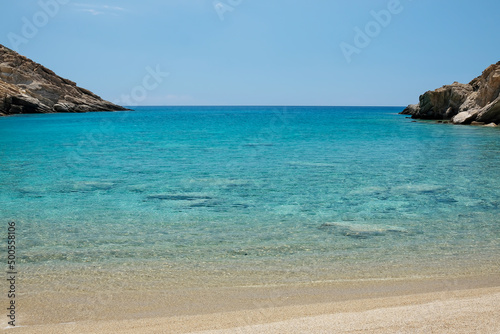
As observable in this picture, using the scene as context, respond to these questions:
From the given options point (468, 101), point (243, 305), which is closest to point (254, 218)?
point (243, 305)

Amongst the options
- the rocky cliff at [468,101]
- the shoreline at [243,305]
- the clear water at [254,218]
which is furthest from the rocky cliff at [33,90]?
the shoreline at [243,305]

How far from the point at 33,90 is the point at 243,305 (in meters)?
101

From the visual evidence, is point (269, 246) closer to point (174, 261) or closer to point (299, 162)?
point (174, 261)

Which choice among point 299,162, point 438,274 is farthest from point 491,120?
point 438,274

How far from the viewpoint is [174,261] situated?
712 centimetres

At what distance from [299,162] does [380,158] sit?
468cm

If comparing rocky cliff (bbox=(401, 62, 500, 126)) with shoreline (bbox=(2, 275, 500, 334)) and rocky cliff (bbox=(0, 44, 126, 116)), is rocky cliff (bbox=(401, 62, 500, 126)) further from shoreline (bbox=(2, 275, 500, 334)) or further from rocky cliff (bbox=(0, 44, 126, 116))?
rocky cliff (bbox=(0, 44, 126, 116))

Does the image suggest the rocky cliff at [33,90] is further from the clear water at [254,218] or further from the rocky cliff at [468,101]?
the clear water at [254,218]

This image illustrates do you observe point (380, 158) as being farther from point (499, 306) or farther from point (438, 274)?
point (499, 306)

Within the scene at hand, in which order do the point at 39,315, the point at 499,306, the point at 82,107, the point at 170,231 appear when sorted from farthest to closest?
the point at 82,107
the point at 170,231
the point at 39,315
the point at 499,306

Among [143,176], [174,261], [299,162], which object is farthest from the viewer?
[299,162]

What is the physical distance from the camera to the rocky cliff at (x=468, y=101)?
44.7 m

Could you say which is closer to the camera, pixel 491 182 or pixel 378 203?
pixel 378 203

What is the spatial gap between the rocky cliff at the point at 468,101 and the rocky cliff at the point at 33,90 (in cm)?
7062
